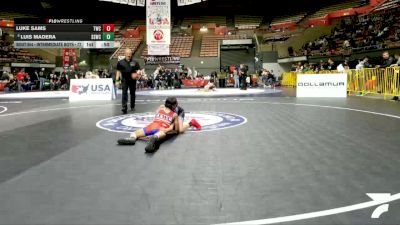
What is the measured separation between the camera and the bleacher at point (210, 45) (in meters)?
38.8

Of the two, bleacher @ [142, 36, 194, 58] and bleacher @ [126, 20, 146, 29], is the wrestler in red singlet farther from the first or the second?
bleacher @ [126, 20, 146, 29]

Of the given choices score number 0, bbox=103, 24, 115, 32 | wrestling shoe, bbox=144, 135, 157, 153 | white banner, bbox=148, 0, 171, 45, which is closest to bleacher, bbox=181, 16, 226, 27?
white banner, bbox=148, 0, 171, 45

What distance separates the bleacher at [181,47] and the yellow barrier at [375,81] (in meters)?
24.2

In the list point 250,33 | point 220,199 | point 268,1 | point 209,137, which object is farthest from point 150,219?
point 268,1

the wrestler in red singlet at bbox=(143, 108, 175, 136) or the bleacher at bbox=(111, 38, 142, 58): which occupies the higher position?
Result: the bleacher at bbox=(111, 38, 142, 58)

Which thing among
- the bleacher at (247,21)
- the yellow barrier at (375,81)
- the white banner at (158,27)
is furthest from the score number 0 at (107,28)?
the bleacher at (247,21)

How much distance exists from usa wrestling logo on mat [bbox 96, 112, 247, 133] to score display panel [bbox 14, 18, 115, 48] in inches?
290

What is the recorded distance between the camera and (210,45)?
40.3 m

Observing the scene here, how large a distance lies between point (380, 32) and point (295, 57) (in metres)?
9.02

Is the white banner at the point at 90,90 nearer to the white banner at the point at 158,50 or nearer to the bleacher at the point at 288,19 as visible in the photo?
the white banner at the point at 158,50

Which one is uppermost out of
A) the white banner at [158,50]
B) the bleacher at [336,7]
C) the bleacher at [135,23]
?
the bleacher at [135,23]

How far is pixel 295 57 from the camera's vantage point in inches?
1304

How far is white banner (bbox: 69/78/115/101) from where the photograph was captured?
47.0 ft

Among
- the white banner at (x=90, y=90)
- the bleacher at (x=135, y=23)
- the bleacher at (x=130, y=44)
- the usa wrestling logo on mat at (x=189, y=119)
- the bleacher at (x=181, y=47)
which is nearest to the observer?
the usa wrestling logo on mat at (x=189, y=119)
